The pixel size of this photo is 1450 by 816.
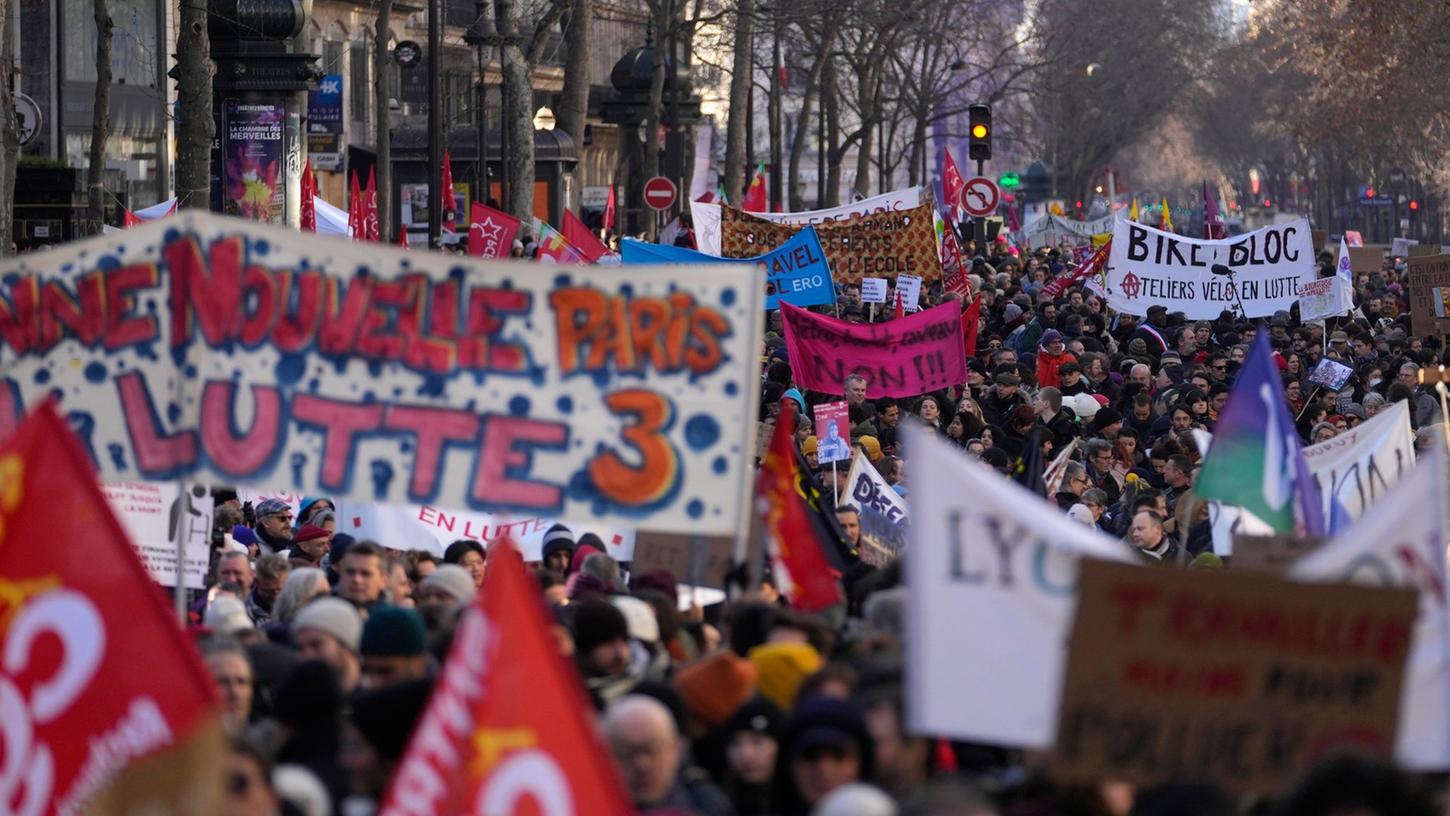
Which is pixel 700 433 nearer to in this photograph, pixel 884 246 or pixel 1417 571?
pixel 1417 571

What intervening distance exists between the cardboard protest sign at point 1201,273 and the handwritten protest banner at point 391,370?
17484 mm

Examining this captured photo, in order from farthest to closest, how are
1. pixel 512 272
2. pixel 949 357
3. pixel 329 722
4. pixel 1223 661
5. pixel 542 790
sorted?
pixel 949 357 → pixel 512 272 → pixel 329 722 → pixel 1223 661 → pixel 542 790

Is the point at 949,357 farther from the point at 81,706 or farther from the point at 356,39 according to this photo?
the point at 356,39

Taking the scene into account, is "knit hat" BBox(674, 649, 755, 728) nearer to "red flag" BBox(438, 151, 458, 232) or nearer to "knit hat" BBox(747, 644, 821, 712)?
"knit hat" BBox(747, 644, 821, 712)

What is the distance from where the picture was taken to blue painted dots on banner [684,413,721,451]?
292 inches

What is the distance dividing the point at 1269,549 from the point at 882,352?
8.97 metres

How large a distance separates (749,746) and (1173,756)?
120cm

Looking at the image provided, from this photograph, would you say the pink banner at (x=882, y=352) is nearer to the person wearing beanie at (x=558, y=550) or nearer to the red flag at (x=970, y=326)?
the red flag at (x=970, y=326)

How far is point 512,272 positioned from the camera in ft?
24.9

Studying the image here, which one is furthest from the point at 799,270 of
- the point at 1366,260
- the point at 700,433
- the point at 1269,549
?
the point at 1366,260

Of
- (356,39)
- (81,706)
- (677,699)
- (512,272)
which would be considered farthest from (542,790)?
(356,39)

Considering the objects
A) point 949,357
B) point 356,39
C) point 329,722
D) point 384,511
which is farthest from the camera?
point 356,39

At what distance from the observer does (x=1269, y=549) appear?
7.83m

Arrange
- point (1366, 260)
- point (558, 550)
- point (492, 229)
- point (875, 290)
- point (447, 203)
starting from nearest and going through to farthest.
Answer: point (558, 550) → point (875, 290) → point (492, 229) → point (447, 203) → point (1366, 260)
